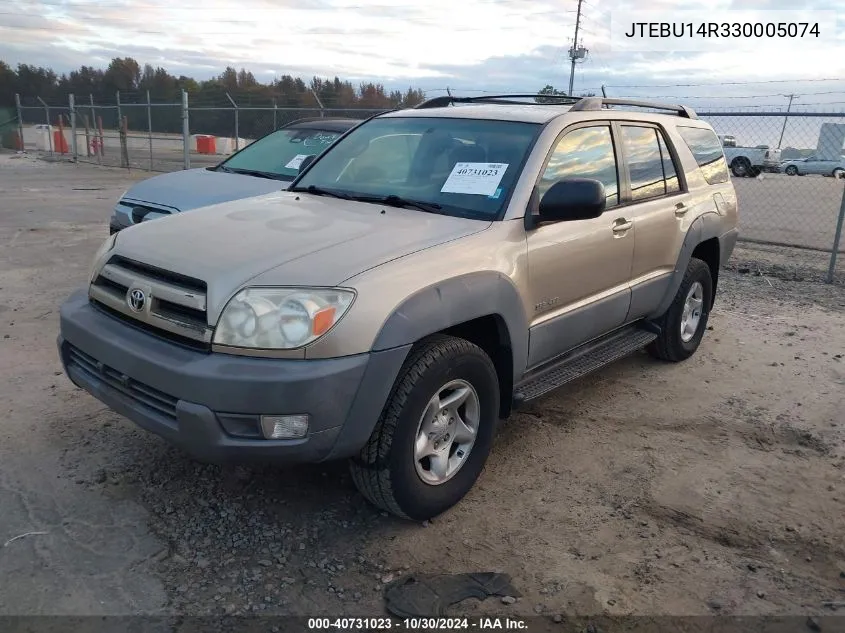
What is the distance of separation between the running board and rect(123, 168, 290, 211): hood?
3126mm

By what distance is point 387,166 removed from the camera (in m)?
3.97

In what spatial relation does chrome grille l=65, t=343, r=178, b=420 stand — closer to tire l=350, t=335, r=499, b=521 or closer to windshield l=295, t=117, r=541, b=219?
tire l=350, t=335, r=499, b=521

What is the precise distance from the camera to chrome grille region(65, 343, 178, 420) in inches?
106

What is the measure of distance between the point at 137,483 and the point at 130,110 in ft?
94.7

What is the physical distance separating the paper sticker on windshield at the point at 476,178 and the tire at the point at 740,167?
2747cm

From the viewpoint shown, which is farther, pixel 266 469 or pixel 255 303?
pixel 266 469

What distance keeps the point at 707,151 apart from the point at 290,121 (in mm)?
9225

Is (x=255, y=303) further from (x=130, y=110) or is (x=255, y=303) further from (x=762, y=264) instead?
(x=130, y=110)

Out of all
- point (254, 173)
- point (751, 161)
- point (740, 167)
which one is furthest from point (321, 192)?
point (751, 161)

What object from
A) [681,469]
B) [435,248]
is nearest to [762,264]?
[681,469]

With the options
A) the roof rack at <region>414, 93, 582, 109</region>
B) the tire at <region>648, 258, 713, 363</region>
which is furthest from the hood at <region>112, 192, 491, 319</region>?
the tire at <region>648, 258, 713, 363</region>

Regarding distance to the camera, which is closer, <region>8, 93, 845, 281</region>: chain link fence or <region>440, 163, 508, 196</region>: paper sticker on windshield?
<region>440, 163, 508, 196</region>: paper sticker on windshield

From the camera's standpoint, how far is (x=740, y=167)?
2856 cm

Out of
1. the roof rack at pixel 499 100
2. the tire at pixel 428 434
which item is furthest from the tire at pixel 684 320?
the tire at pixel 428 434
